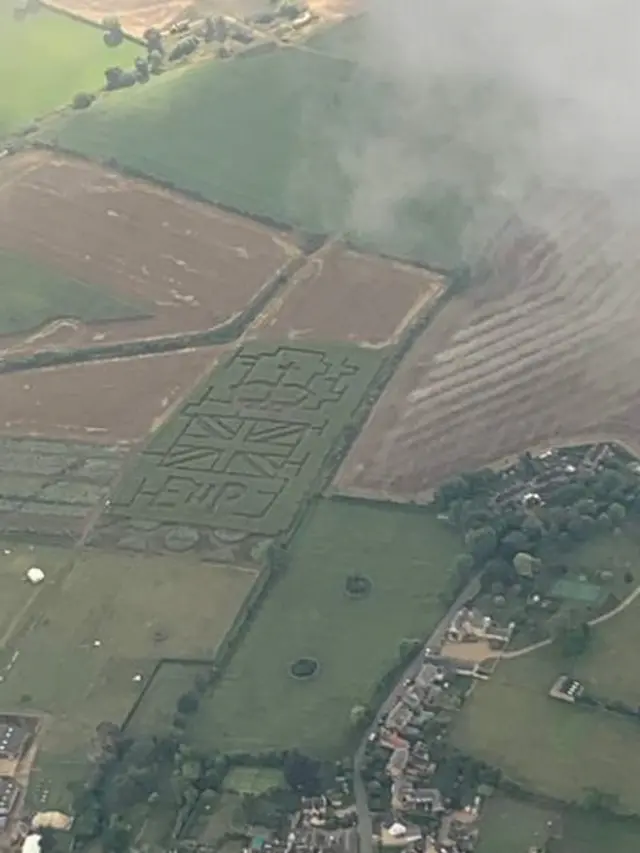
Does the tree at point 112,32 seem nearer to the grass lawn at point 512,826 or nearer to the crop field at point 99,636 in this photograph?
Result: the crop field at point 99,636

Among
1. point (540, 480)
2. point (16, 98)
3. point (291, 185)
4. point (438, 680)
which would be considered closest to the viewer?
point (438, 680)

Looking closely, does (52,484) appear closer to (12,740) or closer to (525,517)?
(12,740)

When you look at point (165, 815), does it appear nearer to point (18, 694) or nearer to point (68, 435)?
point (18, 694)

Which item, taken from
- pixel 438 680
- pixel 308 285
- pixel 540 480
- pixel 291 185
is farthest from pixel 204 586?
pixel 291 185

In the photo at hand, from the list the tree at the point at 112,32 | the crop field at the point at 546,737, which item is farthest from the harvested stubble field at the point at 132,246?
the crop field at the point at 546,737

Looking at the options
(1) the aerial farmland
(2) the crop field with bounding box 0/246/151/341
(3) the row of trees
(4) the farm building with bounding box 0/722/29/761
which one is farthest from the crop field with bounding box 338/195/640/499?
(4) the farm building with bounding box 0/722/29/761

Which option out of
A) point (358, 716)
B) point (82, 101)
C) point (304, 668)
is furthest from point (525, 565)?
point (82, 101)
